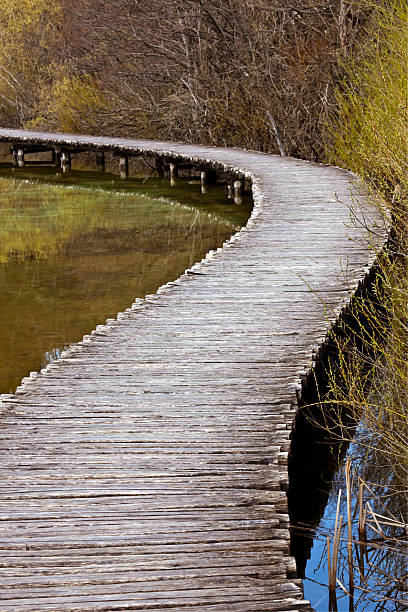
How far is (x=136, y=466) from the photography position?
356 cm

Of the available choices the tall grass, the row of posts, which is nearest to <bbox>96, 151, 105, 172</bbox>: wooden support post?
the row of posts

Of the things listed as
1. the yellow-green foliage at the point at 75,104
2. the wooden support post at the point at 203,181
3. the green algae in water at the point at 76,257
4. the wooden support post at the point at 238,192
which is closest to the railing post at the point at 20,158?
the yellow-green foliage at the point at 75,104

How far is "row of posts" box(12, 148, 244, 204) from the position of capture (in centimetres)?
1502

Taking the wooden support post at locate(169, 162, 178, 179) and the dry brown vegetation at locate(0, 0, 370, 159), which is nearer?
the dry brown vegetation at locate(0, 0, 370, 159)

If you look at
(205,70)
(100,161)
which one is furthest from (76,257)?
(100,161)

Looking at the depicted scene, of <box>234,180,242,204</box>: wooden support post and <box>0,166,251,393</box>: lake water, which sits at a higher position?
<box>234,180,242,204</box>: wooden support post

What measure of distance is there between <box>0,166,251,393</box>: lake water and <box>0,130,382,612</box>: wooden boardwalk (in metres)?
1.82

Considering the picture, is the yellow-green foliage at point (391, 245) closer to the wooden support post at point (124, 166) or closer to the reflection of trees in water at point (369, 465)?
the reflection of trees in water at point (369, 465)

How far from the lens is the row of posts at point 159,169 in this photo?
49.3 ft

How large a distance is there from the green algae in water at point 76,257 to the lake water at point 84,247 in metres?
0.01

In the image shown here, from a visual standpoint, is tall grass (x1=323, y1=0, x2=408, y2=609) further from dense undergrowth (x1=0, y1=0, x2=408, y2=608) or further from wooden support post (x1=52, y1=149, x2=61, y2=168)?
wooden support post (x1=52, y1=149, x2=61, y2=168)

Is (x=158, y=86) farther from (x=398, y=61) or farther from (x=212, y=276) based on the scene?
(x=212, y=276)

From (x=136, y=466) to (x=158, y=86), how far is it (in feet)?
54.8

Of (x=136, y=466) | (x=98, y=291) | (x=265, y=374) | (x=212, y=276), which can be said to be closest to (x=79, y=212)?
(x=98, y=291)
